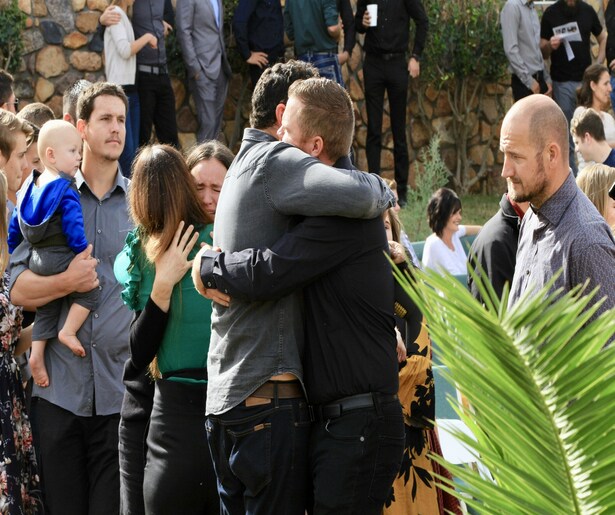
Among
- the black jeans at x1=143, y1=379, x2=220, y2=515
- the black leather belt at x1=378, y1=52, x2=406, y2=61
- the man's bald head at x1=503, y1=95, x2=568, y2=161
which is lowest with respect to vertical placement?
the black jeans at x1=143, y1=379, x2=220, y2=515

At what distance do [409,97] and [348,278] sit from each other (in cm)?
1107

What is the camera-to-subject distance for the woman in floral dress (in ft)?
13.2

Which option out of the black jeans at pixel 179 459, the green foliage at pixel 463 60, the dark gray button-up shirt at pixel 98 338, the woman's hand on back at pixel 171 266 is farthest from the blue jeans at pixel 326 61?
the black jeans at pixel 179 459

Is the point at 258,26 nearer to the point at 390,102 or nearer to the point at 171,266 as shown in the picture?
the point at 390,102

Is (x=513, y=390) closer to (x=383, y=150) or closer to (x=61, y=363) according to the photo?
(x=61, y=363)

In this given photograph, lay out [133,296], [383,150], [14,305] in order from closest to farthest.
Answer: [133,296]
[14,305]
[383,150]

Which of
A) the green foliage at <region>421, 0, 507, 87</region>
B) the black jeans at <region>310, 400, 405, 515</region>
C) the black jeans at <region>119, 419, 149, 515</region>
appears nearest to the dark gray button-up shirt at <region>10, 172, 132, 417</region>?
the black jeans at <region>119, 419, 149, 515</region>

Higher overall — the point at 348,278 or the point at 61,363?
the point at 348,278

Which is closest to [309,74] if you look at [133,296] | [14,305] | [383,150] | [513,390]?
[133,296]

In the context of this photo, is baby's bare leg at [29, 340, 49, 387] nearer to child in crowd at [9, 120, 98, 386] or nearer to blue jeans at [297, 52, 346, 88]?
child in crowd at [9, 120, 98, 386]

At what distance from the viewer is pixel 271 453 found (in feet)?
9.37

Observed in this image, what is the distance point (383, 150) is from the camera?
13438 millimetres

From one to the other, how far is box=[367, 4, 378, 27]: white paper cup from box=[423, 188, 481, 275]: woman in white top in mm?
3998

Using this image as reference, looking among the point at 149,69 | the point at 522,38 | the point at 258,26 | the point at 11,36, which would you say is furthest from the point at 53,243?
the point at 522,38
